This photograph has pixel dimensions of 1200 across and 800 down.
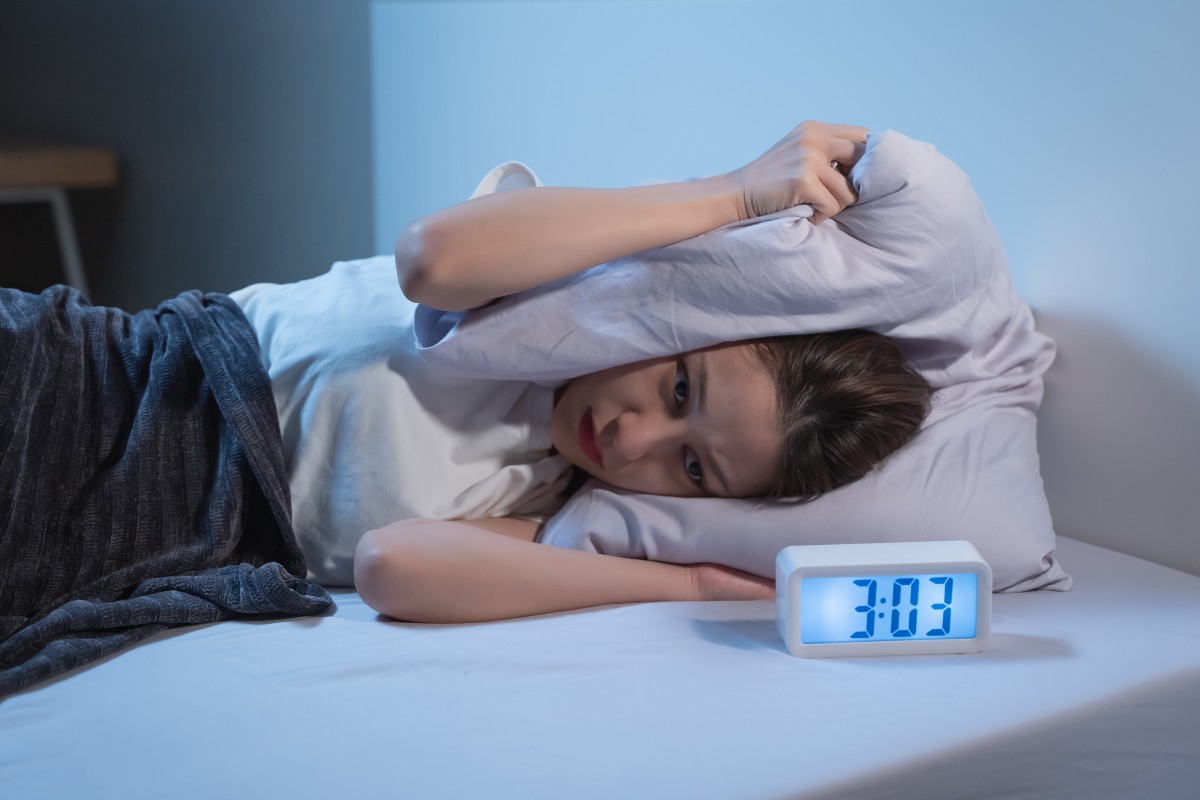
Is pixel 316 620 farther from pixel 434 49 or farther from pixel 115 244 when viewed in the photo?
pixel 115 244

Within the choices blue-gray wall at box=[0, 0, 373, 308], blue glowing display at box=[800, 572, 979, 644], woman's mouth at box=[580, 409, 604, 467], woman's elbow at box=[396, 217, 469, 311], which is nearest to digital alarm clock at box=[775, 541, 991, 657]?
blue glowing display at box=[800, 572, 979, 644]

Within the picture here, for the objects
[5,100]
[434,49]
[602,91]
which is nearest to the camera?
[602,91]

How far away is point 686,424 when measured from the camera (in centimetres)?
106

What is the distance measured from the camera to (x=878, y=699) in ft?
2.74

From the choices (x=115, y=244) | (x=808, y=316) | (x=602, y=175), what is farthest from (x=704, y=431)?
(x=115, y=244)

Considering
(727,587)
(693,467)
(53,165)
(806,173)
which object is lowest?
(727,587)

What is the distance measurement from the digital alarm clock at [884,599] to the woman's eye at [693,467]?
0.67ft

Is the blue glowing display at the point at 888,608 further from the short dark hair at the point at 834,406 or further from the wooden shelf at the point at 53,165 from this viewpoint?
the wooden shelf at the point at 53,165

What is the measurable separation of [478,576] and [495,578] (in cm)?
2

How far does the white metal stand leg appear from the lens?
2.43m

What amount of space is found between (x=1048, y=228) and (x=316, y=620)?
905 millimetres

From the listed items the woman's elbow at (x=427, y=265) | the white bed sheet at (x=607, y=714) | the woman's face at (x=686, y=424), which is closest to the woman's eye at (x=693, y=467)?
the woman's face at (x=686, y=424)

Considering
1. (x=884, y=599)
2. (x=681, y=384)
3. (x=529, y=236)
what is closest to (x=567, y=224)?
(x=529, y=236)

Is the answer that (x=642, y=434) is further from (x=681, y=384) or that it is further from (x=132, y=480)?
(x=132, y=480)
